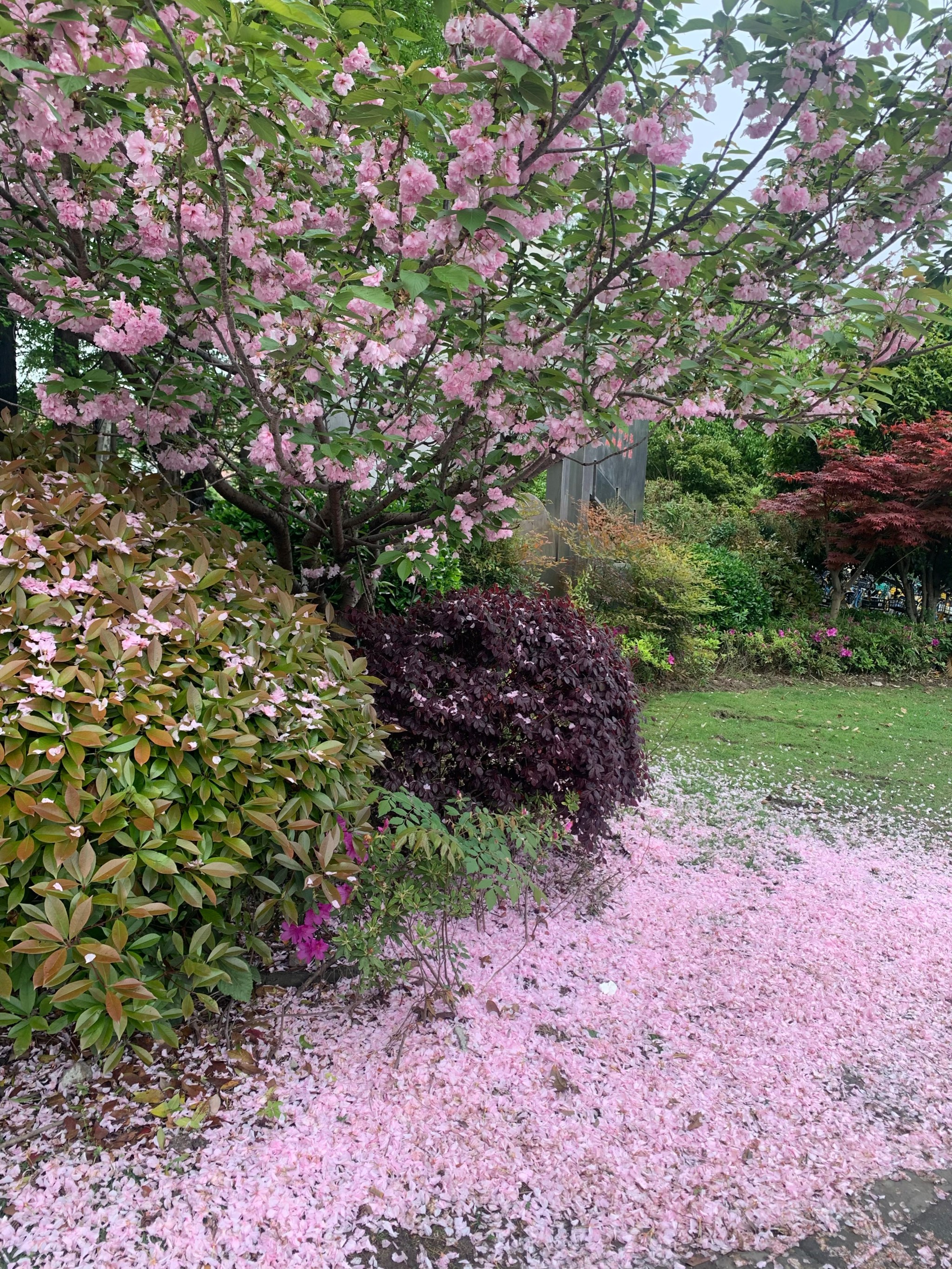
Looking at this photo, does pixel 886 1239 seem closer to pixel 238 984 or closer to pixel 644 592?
pixel 238 984

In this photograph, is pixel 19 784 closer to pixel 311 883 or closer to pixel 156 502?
pixel 311 883

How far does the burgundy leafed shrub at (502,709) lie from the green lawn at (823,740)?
1976 mm

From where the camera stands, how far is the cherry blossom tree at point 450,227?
65.4 inches

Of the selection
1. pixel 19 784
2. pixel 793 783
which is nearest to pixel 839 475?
pixel 793 783

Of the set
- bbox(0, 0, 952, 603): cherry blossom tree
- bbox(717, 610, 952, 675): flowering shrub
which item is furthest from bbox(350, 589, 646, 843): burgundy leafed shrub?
bbox(717, 610, 952, 675): flowering shrub

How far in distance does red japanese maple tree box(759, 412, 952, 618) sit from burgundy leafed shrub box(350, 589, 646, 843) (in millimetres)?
6077

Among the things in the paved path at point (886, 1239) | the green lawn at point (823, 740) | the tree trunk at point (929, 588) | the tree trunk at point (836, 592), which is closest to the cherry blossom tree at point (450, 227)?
the paved path at point (886, 1239)

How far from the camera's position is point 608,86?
191cm

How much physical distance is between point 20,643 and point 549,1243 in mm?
1618

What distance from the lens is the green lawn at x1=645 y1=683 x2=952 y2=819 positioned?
14.8 feet

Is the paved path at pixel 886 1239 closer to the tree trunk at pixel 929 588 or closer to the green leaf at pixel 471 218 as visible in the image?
the green leaf at pixel 471 218

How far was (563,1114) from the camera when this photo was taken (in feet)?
6.02

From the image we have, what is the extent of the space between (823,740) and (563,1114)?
4.23 m

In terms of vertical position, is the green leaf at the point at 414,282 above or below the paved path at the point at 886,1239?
above
